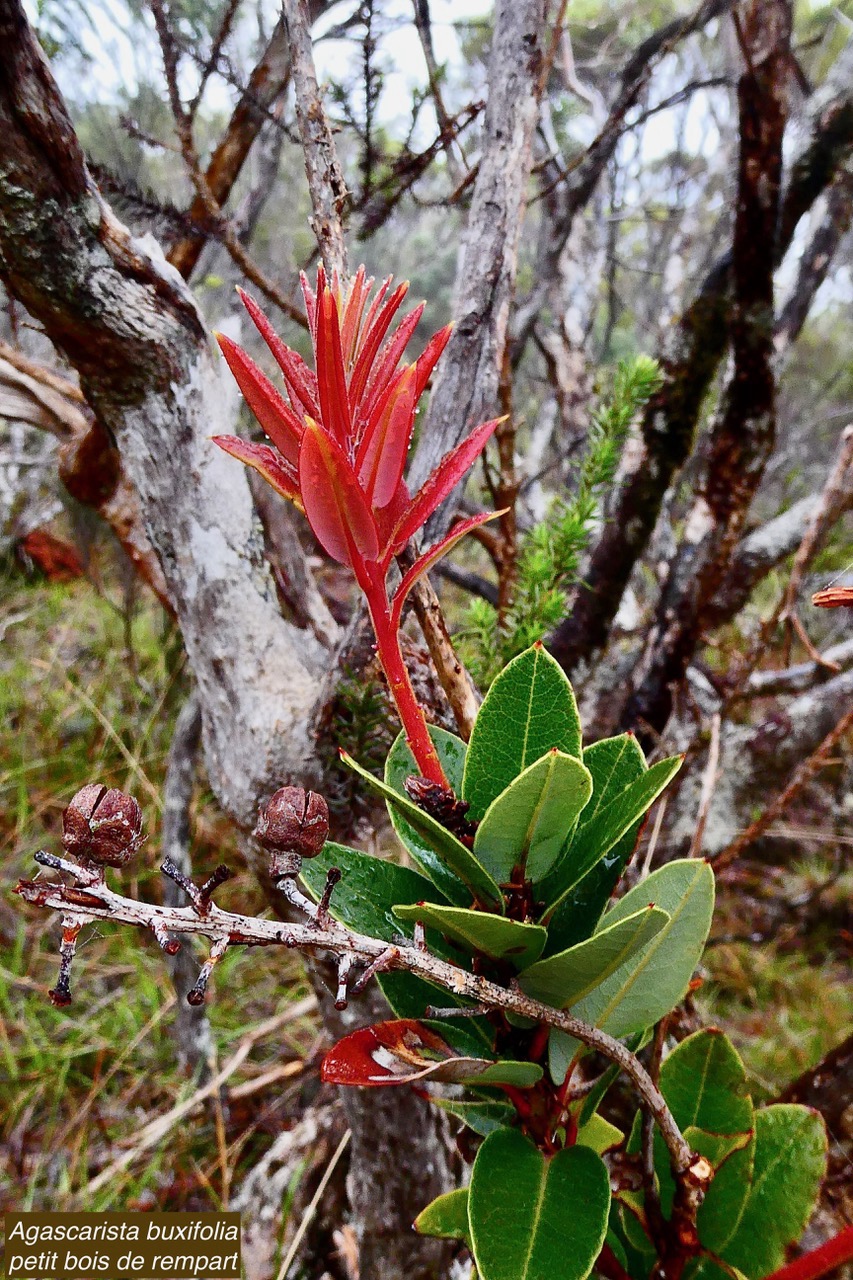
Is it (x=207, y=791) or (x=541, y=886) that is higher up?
(x=541, y=886)

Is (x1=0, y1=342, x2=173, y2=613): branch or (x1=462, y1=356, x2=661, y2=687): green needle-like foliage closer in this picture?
(x1=462, y1=356, x2=661, y2=687): green needle-like foliage

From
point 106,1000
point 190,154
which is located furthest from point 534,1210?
point 106,1000

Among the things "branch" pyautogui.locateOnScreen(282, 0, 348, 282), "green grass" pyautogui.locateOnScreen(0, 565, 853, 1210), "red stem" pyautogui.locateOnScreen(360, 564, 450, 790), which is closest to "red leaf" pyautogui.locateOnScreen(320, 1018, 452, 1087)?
"red stem" pyautogui.locateOnScreen(360, 564, 450, 790)

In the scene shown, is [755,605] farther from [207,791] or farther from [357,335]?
[357,335]

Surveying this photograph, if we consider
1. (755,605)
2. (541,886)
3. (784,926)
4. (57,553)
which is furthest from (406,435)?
(57,553)

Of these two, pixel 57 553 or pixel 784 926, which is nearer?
pixel 784 926

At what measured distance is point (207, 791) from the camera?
7.97 ft

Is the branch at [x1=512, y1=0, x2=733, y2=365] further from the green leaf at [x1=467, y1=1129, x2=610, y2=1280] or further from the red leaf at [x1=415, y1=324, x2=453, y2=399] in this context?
the green leaf at [x1=467, y1=1129, x2=610, y2=1280]

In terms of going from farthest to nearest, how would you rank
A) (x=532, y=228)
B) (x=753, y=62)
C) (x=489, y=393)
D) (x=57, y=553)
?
(x=532, y=228)
(x=57, y=553)
(x=753, y=62)
(x=489, y=393)

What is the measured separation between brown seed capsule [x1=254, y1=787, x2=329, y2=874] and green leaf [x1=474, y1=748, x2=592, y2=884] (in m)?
0.09

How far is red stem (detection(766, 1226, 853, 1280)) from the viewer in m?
0.36

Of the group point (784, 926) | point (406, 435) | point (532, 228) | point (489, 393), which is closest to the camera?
point (406, 435)

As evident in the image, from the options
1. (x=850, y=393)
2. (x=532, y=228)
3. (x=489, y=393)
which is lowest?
(x=489, y=393)

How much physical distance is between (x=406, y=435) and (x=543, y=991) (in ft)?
0.97
